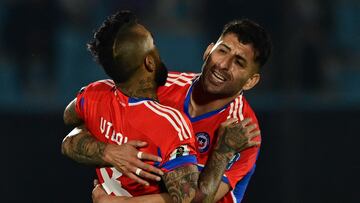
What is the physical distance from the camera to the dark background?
6852 mm

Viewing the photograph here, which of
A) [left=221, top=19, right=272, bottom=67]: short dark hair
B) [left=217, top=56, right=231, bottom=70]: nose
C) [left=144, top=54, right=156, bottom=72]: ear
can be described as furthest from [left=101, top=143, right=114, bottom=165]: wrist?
[left=221, top=19, right=272, bottom=67]: short dark hair

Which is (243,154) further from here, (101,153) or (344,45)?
(344,45)

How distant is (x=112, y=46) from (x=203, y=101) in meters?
0.75

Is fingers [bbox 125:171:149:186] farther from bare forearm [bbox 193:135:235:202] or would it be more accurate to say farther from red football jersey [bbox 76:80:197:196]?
bare forearm [bbox 193:135:235:202]

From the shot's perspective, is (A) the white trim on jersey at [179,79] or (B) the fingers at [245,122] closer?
(B) the fingers at [245,122]

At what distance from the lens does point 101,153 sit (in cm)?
357

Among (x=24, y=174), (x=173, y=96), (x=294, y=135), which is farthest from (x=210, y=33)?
(x=173, y=96)

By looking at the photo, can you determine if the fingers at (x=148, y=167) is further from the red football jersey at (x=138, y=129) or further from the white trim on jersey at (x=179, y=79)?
the white trim on jersey at (x=179, y=79)

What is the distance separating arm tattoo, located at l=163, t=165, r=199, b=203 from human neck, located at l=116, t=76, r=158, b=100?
32 cm

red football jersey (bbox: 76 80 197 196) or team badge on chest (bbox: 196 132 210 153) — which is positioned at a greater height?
red football jersey (bbox: 76 80 197 196)

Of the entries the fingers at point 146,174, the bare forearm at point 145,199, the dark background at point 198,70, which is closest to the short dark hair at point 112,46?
the fingers at point 146,174

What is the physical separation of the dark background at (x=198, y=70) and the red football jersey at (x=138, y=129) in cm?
323

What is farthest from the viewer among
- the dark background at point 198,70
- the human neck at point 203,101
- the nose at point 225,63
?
the dark background at point 198,70

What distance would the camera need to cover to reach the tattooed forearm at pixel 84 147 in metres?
3.60
